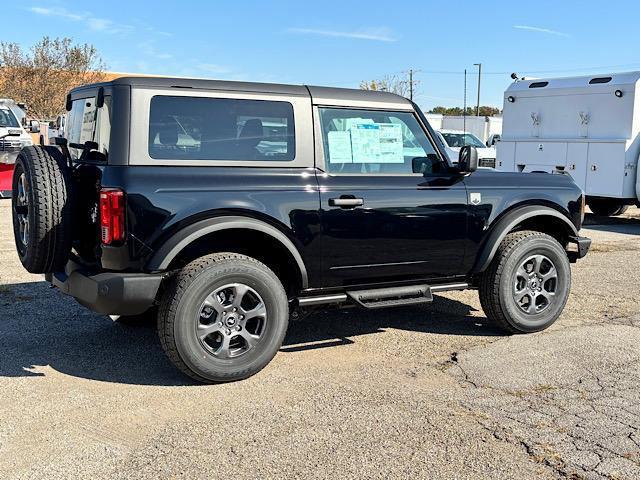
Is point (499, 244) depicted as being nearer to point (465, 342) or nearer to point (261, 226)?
point (465, 342)

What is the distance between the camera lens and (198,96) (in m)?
4.46

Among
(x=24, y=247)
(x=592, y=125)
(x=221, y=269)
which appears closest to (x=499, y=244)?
(x=221, y=269)

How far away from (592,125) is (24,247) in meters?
11.0

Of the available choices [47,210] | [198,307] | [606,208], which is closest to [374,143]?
[198,307]

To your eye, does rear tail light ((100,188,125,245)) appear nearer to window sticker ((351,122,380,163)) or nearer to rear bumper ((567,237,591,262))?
window sticker ((351,122,380,163))

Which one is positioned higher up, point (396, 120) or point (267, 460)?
point (396, 120)

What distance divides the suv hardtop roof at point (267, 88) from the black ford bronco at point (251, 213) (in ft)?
0.05

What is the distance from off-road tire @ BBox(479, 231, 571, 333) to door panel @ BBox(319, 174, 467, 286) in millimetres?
354

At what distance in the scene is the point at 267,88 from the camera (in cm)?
473

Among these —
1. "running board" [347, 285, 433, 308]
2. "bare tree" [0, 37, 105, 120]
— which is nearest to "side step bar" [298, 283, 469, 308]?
"running board" [347, 285, 433, 308]

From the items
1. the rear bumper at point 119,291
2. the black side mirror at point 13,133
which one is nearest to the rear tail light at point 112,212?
the rear bumper at point 119,291

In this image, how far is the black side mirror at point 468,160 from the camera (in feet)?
16.8

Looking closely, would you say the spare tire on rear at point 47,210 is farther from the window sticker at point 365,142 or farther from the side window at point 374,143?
the window sticker at point 365,142

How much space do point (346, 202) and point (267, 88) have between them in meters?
0.95
